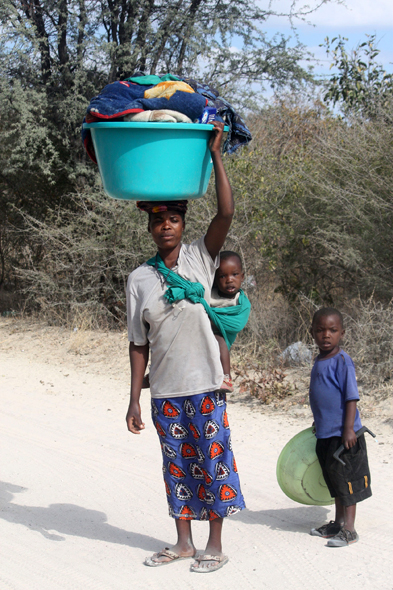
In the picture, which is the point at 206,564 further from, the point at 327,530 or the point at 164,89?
the point at 164,89

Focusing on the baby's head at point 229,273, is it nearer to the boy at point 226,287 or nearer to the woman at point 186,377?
the boy at point 226,287

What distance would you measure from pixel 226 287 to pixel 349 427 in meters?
0.98

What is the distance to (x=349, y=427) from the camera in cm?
322

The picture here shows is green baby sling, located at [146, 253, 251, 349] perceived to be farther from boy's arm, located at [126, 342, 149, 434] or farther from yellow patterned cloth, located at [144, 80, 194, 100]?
yellow patterned cloth, located at [144, 80, 194, 100]

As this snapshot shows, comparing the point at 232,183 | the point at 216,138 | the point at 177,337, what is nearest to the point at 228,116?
the point at 216,138

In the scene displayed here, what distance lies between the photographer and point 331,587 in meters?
2.82

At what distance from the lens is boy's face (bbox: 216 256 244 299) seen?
320cm

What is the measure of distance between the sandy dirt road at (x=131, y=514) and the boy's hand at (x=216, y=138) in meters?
2.04

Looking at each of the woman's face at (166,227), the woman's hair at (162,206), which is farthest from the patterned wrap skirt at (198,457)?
the woman's hair at (162,206)

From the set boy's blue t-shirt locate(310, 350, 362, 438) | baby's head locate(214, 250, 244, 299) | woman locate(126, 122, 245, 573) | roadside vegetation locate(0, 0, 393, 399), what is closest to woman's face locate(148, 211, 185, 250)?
woman locate(126, 122, 245, 573)

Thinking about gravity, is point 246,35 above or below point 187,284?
above

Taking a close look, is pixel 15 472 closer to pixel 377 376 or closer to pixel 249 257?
pixel 377 376

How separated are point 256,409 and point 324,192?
3.13 metres

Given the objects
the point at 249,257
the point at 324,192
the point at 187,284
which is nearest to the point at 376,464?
the point at 187,284
